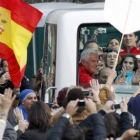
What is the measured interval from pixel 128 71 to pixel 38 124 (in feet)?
11.3

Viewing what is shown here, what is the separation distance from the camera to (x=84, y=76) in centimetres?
1209

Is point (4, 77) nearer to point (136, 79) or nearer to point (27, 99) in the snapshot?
point (27, 99)

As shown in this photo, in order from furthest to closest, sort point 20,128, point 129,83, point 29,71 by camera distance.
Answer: point 29,71 < point 129,83 < point 20,128

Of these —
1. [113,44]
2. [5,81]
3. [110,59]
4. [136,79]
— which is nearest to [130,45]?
[113,44]

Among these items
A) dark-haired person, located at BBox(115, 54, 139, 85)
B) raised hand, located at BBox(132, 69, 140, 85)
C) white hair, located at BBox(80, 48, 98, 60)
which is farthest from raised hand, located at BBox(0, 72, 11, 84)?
raised hand, located at BBox(132, 69, 140, 85)

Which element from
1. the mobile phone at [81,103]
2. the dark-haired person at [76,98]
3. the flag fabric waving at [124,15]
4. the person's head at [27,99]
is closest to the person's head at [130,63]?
the flag fabric waving at [124,15]

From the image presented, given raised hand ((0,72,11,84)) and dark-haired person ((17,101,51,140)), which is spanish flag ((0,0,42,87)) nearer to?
raised hand ((0,72,11,84))

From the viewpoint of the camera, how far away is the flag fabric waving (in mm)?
11109

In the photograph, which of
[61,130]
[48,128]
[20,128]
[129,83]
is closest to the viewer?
[61,130]

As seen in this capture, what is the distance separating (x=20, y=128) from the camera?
9836mm

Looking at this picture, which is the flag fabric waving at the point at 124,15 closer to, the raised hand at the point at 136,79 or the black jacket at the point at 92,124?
the raised hand at the point at 136,79

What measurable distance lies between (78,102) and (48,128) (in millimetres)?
582

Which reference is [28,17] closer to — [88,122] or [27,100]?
[27,100]

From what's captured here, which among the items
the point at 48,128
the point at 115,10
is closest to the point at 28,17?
the point at 115,10
